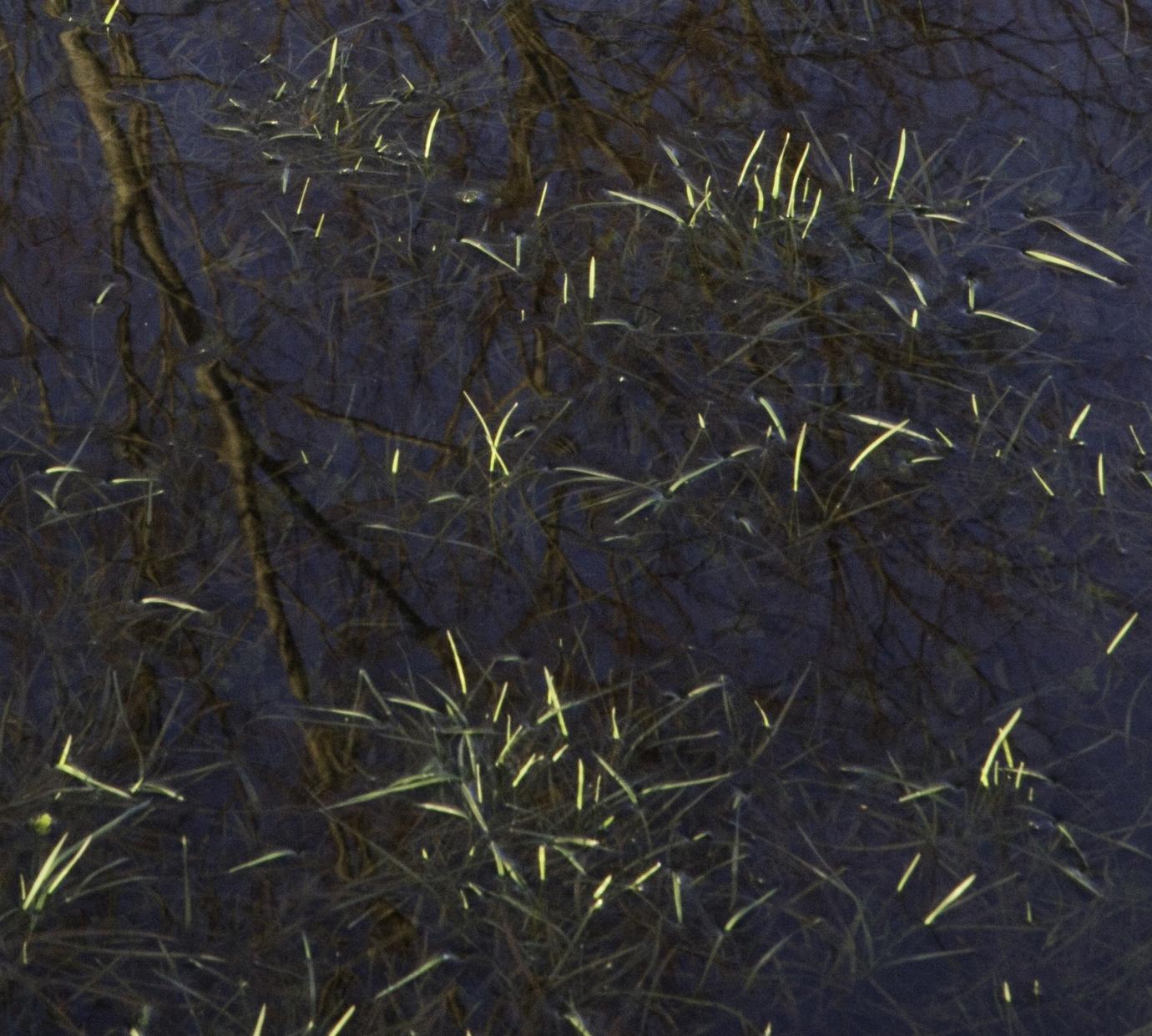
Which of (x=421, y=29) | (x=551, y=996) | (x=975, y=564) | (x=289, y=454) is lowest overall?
(x=551, y=996)

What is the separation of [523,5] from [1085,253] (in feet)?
4.94

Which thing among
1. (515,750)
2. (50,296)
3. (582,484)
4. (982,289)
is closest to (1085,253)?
(982,289)

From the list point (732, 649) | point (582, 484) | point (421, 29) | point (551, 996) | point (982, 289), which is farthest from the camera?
point (421, 29)

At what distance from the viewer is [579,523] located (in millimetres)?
2502

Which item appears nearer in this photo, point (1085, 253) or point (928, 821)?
point (928, 821)

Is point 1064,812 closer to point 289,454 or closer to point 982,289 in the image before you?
point 982,289

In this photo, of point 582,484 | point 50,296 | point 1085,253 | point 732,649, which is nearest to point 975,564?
point 732,649

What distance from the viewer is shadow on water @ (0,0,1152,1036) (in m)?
2.01

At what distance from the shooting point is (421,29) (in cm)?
357

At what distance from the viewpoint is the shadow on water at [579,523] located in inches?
79.1

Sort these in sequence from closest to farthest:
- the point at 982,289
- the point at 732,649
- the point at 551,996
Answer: the point at 551,996 → the point at 732,649 → the point at 982,289

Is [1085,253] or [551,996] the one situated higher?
[1085,253]

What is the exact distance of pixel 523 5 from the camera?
362cm

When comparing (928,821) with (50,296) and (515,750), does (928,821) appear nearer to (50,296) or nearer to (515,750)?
(515,750)
